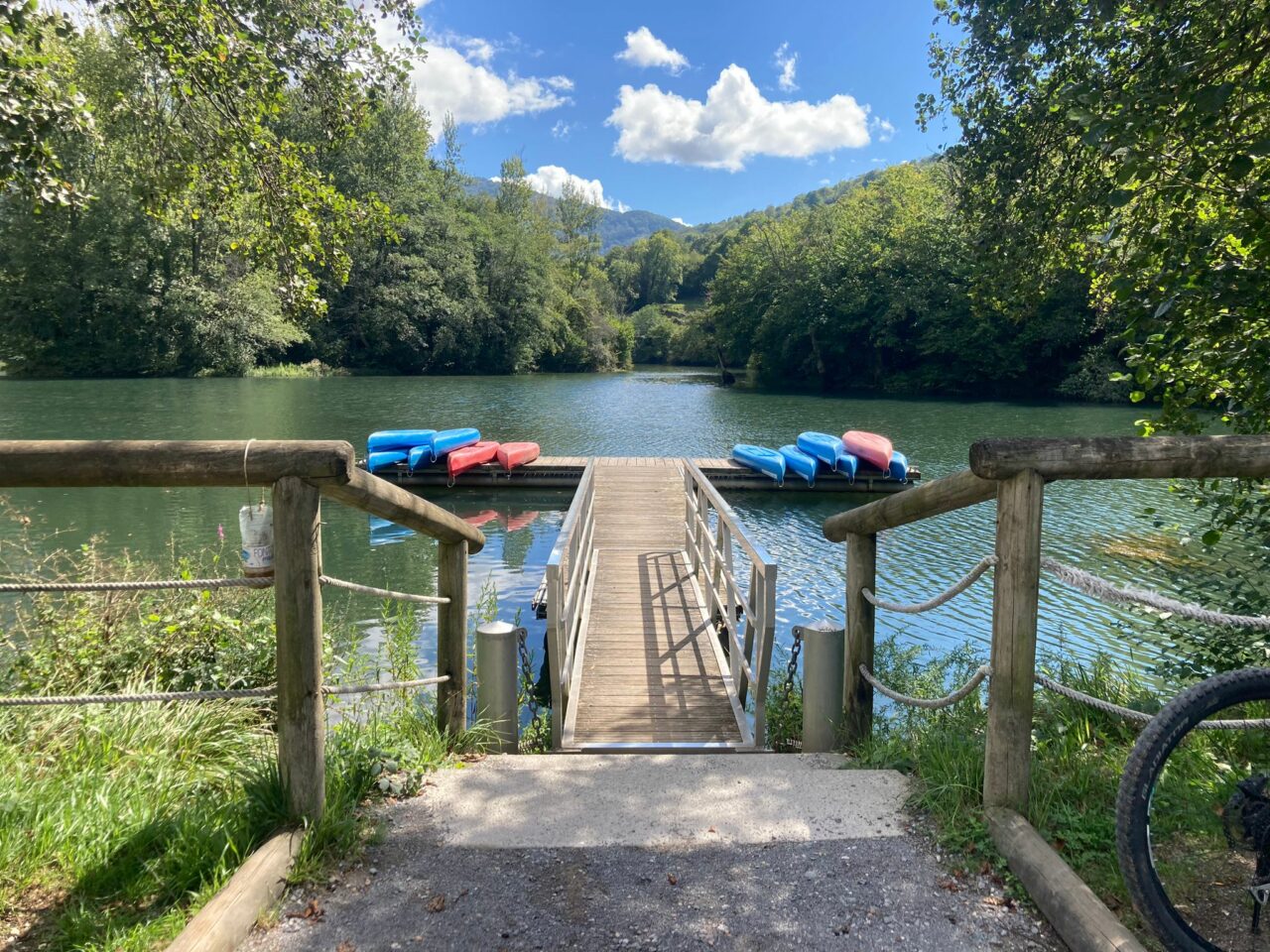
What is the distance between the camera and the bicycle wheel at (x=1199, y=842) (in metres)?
1.64

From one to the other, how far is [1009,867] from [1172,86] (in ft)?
10.2

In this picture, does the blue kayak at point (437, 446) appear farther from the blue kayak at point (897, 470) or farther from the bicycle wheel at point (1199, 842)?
the bicycle wheel at point (1199, 842)

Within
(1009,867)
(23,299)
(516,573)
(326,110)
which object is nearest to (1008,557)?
(1009,867)

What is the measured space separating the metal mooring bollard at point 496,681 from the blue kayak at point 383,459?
12.9 m

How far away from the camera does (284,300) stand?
19.4ft

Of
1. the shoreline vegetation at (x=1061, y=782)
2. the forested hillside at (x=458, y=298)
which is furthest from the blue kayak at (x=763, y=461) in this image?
the forested hillside at (x=458, y=298)

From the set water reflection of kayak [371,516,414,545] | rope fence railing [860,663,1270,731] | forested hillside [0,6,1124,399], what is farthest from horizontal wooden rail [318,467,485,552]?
forested hillside [0,6,1124,399]

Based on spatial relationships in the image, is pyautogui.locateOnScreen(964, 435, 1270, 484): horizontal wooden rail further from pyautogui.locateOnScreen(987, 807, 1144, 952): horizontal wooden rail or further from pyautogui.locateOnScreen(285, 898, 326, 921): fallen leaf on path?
pyautogui.locateOnScreen(285, 898, 326, 921): fallen leaf on path

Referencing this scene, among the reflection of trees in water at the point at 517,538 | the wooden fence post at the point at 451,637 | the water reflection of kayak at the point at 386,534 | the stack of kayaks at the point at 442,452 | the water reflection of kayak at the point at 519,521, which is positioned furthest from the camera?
the stack of kayaks at the point at 442,452

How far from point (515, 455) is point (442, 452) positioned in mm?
1470

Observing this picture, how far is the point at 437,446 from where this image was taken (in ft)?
51.6

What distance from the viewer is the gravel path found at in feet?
5.95

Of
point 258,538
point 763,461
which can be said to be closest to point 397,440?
point 763,461

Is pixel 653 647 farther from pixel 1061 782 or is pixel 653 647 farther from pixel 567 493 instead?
pixel 567 493
